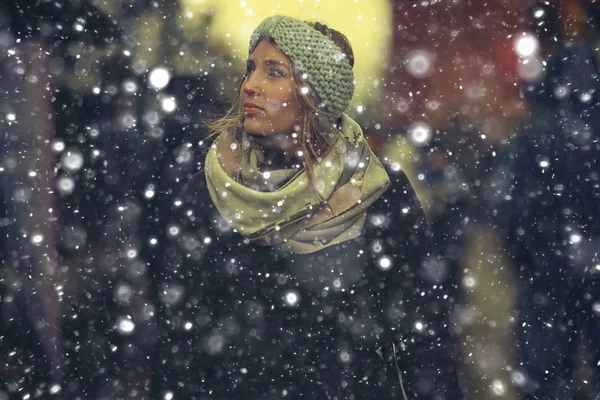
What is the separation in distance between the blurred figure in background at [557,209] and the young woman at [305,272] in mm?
212

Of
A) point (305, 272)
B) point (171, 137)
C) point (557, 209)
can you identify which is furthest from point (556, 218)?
point (171, 137)

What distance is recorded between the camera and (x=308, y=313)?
107 cm

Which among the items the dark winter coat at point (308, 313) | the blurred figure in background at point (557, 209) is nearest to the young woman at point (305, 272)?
the dark winter coat at point (308, 313)

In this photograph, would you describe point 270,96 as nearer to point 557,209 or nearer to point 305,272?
point 305,272

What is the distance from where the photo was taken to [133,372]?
1.16 m

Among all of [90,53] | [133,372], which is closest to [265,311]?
[133,372]

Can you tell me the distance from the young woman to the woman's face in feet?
0.03

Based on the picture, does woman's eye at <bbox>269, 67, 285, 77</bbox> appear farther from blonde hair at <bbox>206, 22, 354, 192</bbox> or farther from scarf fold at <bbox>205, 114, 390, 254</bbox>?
scarf fold at <bbox>205, 114, 390, 254</bbox>

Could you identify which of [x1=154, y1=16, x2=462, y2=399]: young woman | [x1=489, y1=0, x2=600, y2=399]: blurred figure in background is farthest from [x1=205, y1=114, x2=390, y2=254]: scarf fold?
[x1=489, y1=0, x2=600, y2=399]: blurred figure in background

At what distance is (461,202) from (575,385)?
1.35 ft

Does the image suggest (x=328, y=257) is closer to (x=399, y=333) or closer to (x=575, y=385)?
(x=399, y=333)

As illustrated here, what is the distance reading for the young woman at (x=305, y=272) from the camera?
1.02m

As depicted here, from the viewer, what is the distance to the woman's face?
0.98m

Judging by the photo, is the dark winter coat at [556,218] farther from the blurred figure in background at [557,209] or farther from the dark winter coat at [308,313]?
the dark winter coat at [308,313]
